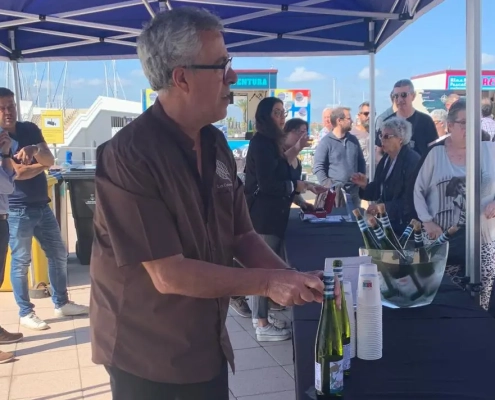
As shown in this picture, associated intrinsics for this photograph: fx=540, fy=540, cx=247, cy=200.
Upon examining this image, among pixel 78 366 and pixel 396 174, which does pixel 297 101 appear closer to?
pixel 396 174

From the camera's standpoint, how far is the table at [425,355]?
4.29 ft

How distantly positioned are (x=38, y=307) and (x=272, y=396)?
264 centimetres

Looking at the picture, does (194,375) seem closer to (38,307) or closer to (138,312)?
(138,312)

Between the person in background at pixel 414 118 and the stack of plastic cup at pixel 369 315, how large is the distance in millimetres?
3702

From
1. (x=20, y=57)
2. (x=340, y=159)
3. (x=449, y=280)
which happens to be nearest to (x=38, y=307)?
(x=20, y=57)

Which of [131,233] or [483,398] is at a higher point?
[131,233]

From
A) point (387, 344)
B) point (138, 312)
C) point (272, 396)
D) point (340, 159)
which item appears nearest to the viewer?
point (138, 312)

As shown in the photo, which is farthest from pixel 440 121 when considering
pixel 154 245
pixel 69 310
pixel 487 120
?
pixel 154 245

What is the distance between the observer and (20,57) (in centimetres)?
533

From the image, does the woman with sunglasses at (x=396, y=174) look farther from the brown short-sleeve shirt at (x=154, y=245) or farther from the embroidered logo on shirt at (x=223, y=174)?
the brown short-sleeve shirt at (x=154, y=245)

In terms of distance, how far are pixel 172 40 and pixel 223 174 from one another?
1.28 ft

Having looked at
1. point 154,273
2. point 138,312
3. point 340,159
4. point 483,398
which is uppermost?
point 340,159

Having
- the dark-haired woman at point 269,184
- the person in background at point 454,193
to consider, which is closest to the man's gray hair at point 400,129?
the person in background at point 454,193

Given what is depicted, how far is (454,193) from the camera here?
10.1 ft
